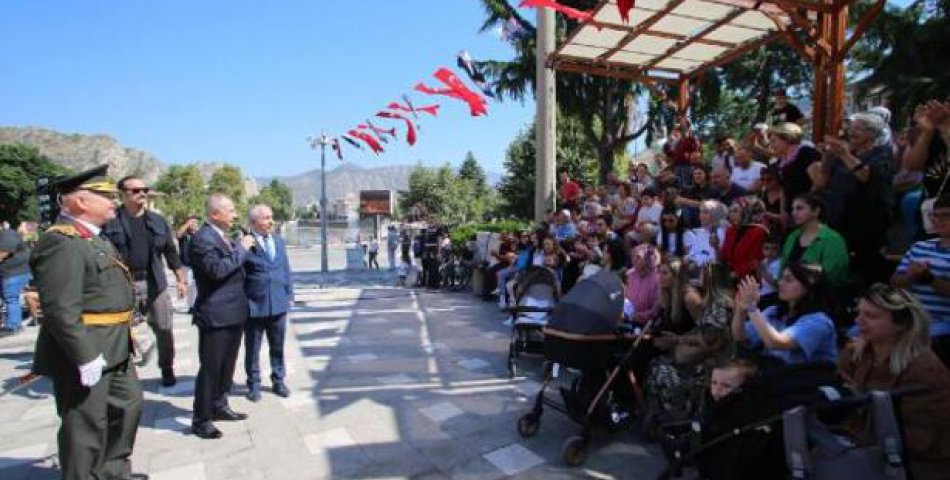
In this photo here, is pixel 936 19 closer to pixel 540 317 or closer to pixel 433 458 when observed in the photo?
pixel 540 317

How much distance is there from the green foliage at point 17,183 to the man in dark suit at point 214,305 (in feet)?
148

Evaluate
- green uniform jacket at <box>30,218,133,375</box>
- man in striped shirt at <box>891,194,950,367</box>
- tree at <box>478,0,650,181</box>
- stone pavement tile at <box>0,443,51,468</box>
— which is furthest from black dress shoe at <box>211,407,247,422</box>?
tree at <box>478,0,650,181</box>

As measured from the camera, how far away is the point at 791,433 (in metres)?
2.21

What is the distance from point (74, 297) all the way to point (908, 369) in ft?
12.9

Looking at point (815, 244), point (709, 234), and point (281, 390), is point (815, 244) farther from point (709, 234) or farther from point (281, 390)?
point (281, 390)

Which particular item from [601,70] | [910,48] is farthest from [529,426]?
[910,48]

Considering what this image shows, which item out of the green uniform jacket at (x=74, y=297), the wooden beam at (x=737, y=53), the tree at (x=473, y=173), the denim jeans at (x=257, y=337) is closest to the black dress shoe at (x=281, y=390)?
the denim jeans at (x=257, y=337)

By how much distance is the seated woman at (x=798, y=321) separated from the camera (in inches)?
114

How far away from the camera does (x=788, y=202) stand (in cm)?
488

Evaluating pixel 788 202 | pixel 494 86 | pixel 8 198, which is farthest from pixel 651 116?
pixel 8 198

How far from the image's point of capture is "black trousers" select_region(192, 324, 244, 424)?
4.20 meters

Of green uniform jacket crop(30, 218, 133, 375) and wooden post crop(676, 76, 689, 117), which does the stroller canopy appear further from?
wooden post crop(676, 76, 689, 117)

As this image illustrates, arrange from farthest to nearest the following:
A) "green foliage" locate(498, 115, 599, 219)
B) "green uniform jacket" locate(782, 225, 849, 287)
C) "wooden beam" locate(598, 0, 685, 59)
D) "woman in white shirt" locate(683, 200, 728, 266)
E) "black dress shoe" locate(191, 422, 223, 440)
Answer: "green foliage" locate(498, 115, 599, 219)
"wooden beam" locate(598, 0, 685, 59)
"woman in white shirt" locate(683, 200, 728, 266)
"black dress shoe" locate(191, 422, 223, 440)
"green uniform jacket" locate(782, 225, 849, 287)

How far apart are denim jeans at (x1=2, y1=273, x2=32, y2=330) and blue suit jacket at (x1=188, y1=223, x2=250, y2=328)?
6175mm
